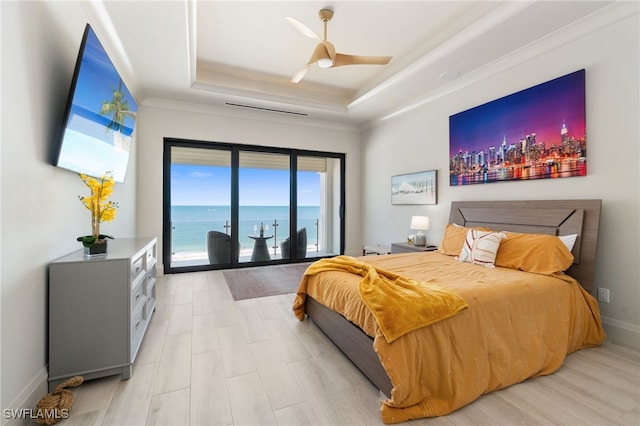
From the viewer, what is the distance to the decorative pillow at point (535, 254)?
2389 millimetres

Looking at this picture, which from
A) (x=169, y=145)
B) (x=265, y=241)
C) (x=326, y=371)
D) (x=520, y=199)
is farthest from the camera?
(x=265, y=241)

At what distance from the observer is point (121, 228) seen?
11.3 feet

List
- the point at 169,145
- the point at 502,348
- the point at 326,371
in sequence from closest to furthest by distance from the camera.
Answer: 1. the point at 502,348
2. the point at 326,371
3. the point at 169,145

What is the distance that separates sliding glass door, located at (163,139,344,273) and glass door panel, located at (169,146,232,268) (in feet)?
0.05

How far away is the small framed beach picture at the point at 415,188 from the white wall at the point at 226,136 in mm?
1241

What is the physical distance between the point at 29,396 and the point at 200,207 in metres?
3.56

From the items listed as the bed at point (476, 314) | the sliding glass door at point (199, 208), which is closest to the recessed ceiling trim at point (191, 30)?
the sliding glass door at point (199, 208)

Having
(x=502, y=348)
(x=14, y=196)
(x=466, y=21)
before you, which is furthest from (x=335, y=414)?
(x=466, y=21)

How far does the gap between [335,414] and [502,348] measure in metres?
1.15

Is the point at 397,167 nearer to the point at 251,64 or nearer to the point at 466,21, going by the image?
the point at 466,21

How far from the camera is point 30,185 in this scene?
162 centimetres

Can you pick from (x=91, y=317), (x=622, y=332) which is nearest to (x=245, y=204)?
(x=91, y=317)

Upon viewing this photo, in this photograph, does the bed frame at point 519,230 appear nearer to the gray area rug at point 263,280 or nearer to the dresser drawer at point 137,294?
the gray area rug at point 263,280

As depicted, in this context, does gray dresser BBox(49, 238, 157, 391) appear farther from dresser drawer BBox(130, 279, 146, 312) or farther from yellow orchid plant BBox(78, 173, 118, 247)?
yellow orchid plant BBox(78, 173, 118, 247)
